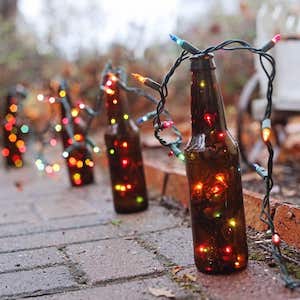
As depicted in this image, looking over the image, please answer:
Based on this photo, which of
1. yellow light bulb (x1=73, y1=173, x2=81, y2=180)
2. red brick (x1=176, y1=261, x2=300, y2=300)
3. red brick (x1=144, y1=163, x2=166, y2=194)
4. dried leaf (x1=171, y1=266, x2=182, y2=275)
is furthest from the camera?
yellow light bulb (x1=73, y1=173, x2=81, y2=180)

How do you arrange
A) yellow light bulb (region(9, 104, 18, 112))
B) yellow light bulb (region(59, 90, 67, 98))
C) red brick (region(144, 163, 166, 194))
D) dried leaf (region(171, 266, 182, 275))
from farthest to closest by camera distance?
yellow light bulb (region(9, 104, 18, 112)) → yellow light bulb (region(59, 90, 67, 98)) → red brick (region(144, 163, 166, 194)) → dried leaf (region(171, 266, 182, 275))

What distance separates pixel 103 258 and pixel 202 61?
729 mm

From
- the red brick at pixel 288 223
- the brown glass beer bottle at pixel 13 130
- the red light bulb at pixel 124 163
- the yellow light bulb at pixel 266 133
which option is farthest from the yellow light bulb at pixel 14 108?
the yellow light bulb at pixel 266 133

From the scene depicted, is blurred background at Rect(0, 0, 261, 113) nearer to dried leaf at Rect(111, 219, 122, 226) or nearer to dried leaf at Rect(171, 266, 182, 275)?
dried leaf at Rect(111, 219, 122, 226)

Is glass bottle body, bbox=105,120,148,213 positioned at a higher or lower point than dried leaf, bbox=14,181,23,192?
higher

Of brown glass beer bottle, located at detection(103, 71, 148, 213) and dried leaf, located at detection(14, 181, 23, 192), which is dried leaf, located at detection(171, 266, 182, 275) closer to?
brown glass beer bottle, located at detection(103, 71, 148, 213)

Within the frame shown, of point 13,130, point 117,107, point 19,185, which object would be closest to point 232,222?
point 117,107

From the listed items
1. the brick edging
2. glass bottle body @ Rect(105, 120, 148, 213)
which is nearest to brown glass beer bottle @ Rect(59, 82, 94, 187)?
the brick edging

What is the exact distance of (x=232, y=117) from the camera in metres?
5.77

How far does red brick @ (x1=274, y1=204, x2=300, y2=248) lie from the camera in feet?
5.85

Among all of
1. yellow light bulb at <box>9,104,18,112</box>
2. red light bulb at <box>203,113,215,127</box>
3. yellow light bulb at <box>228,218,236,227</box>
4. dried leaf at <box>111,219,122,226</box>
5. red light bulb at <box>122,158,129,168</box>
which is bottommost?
dried leaf at <box>111,219,122,226</box>

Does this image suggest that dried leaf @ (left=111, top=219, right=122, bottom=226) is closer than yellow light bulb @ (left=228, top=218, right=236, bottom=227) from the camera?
No


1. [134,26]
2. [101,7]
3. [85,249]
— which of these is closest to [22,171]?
[134,26]

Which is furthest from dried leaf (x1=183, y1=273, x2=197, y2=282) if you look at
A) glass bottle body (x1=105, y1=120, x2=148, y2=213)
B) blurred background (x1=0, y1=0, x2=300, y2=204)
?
blurred background (x1=0, y1=0, x2=300, y2=204)
